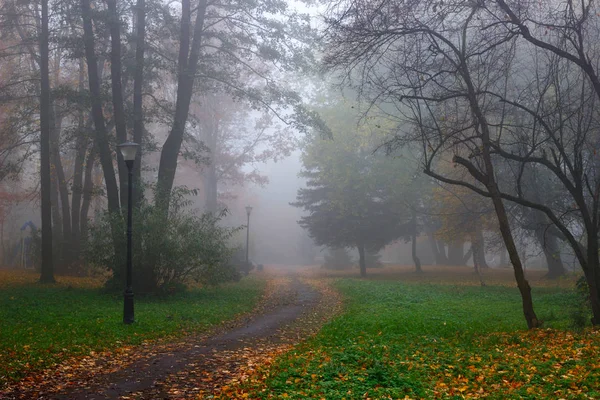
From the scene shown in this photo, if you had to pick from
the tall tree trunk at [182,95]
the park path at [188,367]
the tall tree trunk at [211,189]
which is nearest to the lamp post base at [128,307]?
the park path at [188,367]

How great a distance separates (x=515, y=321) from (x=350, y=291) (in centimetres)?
982

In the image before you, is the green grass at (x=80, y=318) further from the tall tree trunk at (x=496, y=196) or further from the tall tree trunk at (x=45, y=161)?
the tall tree trunk at (x=496, y=196)

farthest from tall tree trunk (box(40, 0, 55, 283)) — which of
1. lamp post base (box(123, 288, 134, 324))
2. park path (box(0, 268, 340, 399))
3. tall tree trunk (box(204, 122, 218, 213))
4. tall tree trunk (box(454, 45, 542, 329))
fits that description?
tall tree trunk (box(204, 122, 218, 213))

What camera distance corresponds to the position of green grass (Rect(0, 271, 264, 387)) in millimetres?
8867

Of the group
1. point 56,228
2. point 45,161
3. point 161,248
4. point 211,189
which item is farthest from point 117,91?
point 211,189

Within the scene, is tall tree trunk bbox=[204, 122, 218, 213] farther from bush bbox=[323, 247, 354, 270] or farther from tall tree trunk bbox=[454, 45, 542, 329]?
tall tree trunk bbox=[454, 45, 542, 329]

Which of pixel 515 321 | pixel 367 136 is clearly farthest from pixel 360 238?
pixel 515 321

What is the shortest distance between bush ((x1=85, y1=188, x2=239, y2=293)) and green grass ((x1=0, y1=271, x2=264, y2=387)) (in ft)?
2.28

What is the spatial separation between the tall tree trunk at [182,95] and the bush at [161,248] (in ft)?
5.15

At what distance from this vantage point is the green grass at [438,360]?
6258 millimetres

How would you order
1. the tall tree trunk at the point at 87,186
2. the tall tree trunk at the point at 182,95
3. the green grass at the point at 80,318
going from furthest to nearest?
1. the tall tree trunk at the point at 87,186
2. the tall tree trunk at the point at 182,95
3. the green grass at the point at 80,318

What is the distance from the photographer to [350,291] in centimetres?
2217

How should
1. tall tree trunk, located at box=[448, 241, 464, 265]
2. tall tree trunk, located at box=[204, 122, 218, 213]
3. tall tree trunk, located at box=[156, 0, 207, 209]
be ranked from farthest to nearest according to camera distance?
tall tree trunk, located at box=[448, 241, 464, 265]
tall tree trunk, located at box=[204, 122, 218, 213]
tall tree trunk, located at box=[156, 0, 207, 209]

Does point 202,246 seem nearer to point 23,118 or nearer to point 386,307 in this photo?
point 386,307
